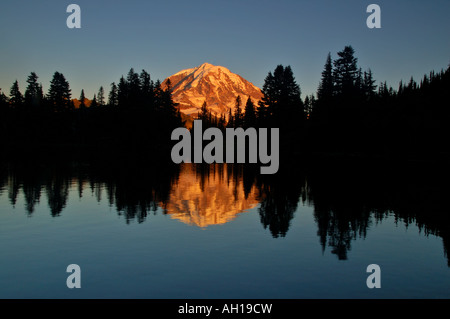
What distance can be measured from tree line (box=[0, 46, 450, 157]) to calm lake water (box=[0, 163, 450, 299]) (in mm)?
40049

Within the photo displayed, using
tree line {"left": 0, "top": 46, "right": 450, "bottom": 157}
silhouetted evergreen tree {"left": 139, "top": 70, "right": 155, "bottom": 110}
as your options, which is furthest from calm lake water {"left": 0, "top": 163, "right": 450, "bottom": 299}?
silhouetted evergreen tree {"left": 139, "top": 70, "right": 155, "bottom": 110}

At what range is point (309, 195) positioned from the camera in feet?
97.3

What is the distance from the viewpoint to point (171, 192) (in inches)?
1175

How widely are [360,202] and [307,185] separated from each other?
8854 millimetres

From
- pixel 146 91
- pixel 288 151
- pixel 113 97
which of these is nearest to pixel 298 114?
pixel 288 151

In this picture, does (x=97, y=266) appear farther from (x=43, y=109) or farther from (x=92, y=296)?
(x=43, y=109)

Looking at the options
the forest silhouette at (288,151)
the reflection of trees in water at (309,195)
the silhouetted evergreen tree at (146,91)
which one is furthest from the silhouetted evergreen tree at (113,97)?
the reflection of trees in water at (309,195)

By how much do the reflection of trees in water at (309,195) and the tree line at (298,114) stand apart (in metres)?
25.8

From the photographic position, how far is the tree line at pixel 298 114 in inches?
2672

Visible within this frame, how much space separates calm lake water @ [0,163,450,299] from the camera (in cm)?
1134

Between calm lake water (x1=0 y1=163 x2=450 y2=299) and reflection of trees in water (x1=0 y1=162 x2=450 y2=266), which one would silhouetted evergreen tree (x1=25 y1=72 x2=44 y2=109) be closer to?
reflection of trees in water (x1=0 y1=162 x2=450 y2=266)

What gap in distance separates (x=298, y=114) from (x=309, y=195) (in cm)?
6642

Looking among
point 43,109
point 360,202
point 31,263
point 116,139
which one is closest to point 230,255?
point 31,263

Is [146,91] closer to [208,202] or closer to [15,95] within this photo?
[15,95]
